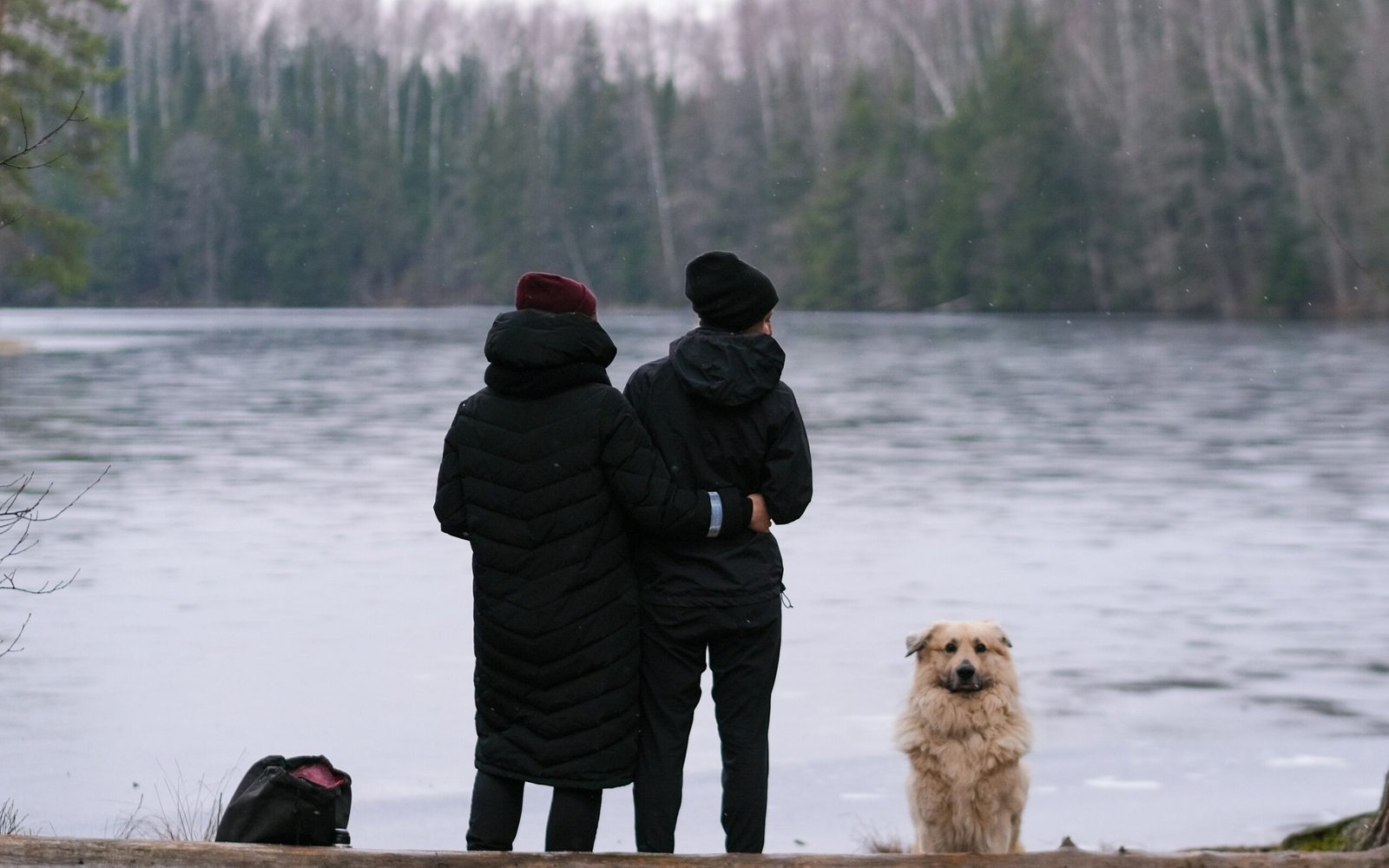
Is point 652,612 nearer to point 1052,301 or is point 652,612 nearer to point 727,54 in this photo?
point 1052,301

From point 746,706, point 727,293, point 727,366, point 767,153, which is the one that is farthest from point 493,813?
point 767,153

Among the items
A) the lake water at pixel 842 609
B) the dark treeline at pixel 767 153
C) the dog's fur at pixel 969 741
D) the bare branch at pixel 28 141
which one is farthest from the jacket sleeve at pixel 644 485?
the dark treeline at pixel 767 153

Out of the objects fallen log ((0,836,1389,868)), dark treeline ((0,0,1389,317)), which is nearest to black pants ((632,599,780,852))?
fallen log ((0,836,1389,868))

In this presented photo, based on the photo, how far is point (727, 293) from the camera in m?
4.10

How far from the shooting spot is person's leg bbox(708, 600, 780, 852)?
410 cm

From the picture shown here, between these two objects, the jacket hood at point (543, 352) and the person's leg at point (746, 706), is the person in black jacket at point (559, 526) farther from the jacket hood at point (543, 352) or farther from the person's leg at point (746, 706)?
the person's leg at point (746, 706)

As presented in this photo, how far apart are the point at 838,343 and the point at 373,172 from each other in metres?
50.9

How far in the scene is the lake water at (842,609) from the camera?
670cm

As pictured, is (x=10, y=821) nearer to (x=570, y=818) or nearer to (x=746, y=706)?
(x=570, y=818)

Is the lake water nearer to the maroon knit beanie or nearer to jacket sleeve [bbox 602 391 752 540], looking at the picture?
jacket sleeve [bbox 602 391 752 540]

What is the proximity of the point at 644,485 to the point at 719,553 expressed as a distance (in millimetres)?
287

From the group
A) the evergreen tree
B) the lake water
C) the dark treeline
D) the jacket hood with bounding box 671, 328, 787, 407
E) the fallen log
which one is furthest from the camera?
the dark treeline

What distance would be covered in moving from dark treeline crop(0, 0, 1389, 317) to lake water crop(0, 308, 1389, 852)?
110 ft

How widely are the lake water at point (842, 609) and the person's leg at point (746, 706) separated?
1.85 meters
